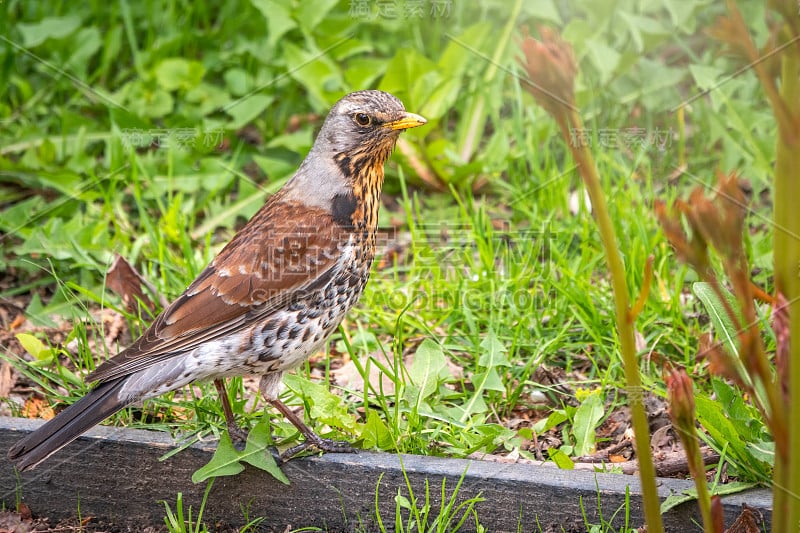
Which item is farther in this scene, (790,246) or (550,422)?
(550,422)

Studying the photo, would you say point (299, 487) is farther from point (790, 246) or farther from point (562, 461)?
point (790, 246)

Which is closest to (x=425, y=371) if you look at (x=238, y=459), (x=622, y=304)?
(x=238, y=459)

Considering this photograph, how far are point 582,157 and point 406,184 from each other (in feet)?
12.0

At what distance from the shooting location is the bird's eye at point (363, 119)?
157 inches

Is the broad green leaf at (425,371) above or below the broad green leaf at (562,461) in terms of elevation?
above

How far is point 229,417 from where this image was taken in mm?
3609

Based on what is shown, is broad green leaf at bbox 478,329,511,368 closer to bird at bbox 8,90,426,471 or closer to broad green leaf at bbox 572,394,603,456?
broad green leaf at bbox 572,394,603,456

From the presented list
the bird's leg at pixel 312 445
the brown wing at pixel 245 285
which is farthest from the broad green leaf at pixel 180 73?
the bird's leg at pixel 312 445

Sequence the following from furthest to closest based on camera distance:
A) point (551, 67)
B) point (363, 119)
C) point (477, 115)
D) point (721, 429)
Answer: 1. point (477, 115)
2. point (363, 119)
3. point (721, 429)
4. point (551, 67)

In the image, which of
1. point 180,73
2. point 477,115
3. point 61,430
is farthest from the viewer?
point 180,73

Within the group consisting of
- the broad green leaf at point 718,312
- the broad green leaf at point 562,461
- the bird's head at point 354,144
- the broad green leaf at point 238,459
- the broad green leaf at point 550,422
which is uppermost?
the bird's head at point 354,144

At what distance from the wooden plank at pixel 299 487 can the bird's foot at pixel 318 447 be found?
32 millimetres

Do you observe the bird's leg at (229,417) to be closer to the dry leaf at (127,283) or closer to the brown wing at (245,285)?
the brown wing at (245,285)

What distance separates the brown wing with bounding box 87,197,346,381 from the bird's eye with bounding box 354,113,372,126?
44cm
